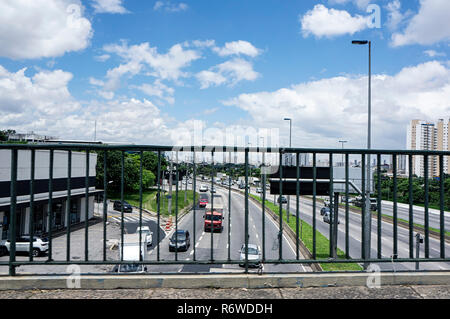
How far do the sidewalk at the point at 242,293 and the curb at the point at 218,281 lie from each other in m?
0.05

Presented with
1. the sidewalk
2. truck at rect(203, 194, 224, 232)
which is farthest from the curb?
truck at rect(203, 194, 224, 232)

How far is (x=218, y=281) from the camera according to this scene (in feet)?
10.6

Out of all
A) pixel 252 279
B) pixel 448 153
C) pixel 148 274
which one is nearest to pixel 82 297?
pixel 148 274

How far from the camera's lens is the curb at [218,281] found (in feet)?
10.4

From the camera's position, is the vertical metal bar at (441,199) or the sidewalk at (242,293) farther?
the vertical metal bar at (441,199)

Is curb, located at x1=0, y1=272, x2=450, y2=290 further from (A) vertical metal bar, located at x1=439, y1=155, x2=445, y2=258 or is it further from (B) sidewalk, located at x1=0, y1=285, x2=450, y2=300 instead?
(A) vertical metal bar, located at x1=439, y1=155, x2=445, y2=258

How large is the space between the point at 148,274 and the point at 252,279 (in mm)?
1077

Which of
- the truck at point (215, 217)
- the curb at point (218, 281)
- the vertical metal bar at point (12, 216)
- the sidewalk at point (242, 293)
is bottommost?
the truck at point (215, 217)

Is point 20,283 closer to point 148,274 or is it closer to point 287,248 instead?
point 148,274

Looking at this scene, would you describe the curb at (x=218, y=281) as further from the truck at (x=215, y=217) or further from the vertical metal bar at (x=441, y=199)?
the truck at (x=215, y=217)

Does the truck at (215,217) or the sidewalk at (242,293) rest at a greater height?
the sidewalk at (242,293)

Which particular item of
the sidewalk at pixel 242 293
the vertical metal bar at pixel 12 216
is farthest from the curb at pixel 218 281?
the vertical metal bar at pixel 12 216

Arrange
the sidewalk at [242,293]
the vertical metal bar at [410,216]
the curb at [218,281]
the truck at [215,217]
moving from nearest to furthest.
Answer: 1. the sidewalk at [242,293]
2. the curb at [218,281]
3. the vertical metal bar at [410,216]
4. the truck at [215,217]
